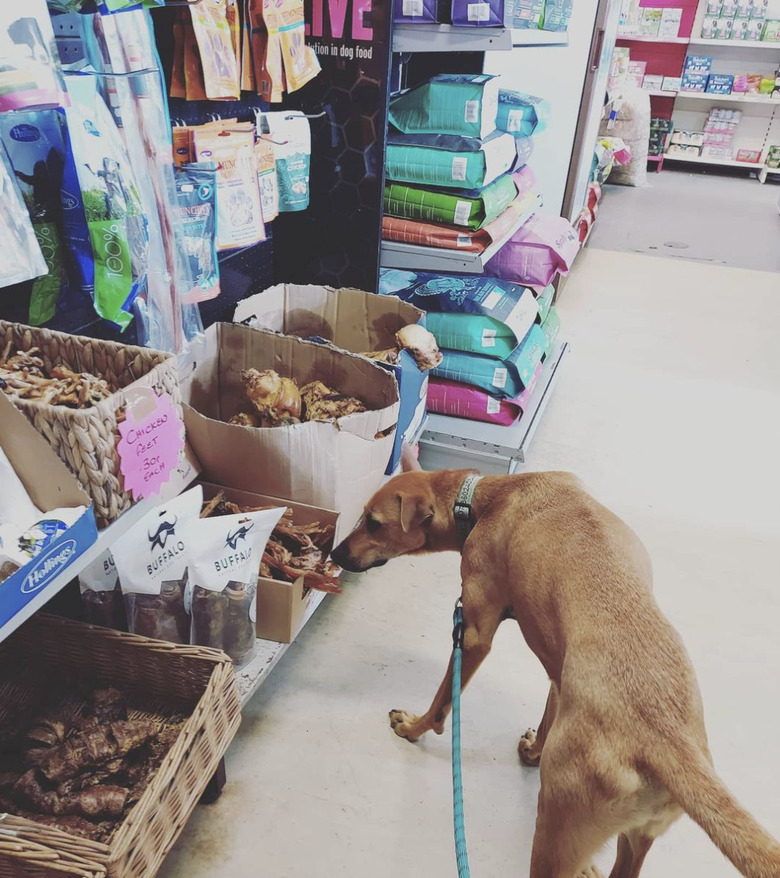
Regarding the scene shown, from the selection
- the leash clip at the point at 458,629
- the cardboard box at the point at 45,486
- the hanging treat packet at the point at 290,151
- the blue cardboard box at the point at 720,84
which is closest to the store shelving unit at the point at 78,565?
the cardboard box at the point at 45,486

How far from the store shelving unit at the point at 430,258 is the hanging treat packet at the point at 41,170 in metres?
1.28

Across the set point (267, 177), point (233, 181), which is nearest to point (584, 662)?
point (233, 181)

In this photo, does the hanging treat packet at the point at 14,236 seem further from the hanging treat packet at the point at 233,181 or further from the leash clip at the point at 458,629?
the leash clip at the point at 458,629

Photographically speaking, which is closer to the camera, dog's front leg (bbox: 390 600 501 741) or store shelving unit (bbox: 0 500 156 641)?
store shelving unit (bbox: 0 500 156 641)

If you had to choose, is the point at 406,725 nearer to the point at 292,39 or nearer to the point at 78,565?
the point at 78,565

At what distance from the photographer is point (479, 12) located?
2.13 metres

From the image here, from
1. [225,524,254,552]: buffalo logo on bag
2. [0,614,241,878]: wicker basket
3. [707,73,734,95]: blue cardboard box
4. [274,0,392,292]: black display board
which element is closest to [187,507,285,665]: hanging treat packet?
[225,524,254,552]: buffalo logo on bag

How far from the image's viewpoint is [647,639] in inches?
47.4

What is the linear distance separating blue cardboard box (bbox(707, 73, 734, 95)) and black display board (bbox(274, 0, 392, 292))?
8.07 m

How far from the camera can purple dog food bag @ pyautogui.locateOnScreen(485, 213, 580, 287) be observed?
3039 mm

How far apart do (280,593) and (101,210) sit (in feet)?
3.00

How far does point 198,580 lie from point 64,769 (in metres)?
0.42

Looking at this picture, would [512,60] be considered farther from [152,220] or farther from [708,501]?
[152,220]

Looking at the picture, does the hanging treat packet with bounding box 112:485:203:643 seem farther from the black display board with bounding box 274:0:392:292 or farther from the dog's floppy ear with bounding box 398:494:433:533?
the black display board with bounding box 274:0:392:292
